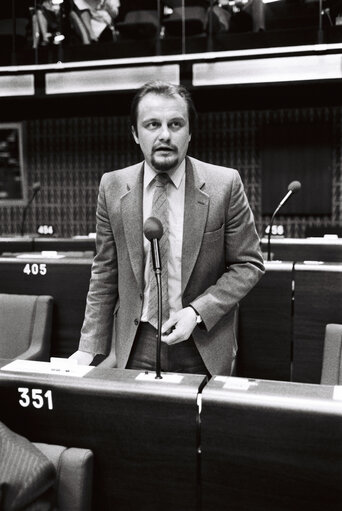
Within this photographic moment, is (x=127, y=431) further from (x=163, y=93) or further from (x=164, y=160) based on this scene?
(x=163, y=93)

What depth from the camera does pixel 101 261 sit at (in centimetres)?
179

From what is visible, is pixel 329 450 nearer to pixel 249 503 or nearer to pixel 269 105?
pixel 249 503

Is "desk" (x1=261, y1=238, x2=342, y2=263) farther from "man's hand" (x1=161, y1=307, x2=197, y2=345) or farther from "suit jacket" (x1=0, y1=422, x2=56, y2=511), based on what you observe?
"suit jacket" (x1=0, y1=422, x2=56, y2=511)

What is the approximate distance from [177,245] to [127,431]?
0.64 meters

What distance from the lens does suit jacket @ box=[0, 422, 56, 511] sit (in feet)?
3.46

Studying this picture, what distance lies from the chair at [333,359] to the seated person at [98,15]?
576 centimetres

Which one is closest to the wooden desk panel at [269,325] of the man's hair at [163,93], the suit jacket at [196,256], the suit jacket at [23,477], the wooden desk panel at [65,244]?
the suit jacket at [196,256]

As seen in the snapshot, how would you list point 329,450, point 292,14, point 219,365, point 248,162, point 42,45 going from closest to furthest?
1. point 329,450
2. point 219,365
3. point 292,14
4. point 42,45
5. point 248,162

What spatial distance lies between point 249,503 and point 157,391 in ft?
1.00

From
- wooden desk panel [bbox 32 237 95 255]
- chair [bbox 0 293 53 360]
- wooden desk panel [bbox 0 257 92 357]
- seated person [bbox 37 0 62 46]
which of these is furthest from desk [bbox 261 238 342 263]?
seated person [bbox 37 0 62 46]

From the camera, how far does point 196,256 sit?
5.36 ft

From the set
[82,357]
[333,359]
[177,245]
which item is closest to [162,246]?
[177,245]

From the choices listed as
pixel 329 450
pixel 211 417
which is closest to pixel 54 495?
pixel 211 417

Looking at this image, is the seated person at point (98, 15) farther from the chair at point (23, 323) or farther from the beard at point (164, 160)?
the beard at point (164, 160)
